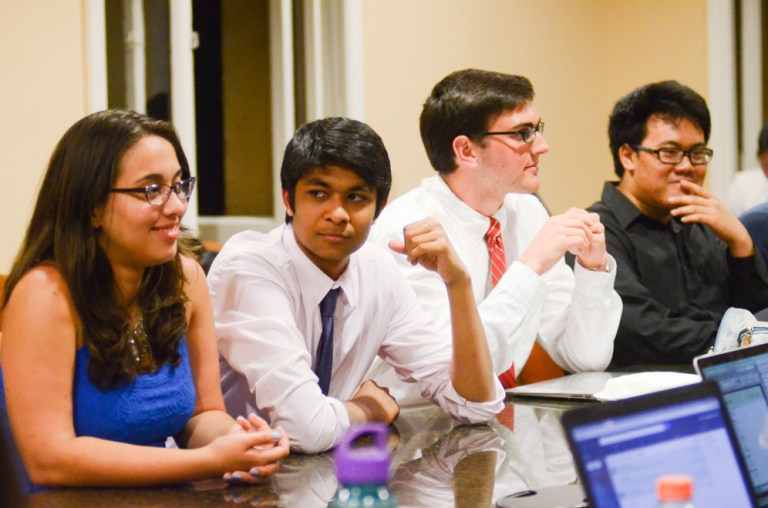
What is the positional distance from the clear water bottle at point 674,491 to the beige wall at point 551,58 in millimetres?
3269

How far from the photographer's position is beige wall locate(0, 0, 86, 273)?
2926 mm

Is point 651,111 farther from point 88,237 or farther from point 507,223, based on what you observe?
point 88,237

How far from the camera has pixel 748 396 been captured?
124 centimetres

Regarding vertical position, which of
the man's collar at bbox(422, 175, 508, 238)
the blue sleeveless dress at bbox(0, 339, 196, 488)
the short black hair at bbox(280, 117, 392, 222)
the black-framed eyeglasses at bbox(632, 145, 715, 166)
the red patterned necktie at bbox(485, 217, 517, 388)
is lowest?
the blue sleeveless dress at bbox(0, 339, 196, 488)

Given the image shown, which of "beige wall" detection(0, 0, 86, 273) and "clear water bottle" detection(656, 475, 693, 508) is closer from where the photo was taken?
"clear water bottle" detection(656, 475, 693, 508)

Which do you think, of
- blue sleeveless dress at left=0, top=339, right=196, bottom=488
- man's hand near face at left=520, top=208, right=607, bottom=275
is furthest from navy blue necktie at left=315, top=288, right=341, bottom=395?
man's hand near face at left=520, top=208, right=607, bottom=275

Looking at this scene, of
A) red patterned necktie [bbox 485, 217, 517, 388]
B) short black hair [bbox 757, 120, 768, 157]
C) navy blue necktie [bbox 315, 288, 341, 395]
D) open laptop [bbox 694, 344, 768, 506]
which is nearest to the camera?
open laptop [bbox 694, 344, 768, 506]

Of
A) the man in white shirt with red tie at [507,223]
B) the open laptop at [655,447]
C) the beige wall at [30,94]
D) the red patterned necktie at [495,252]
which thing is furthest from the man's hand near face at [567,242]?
the beige wall at [30,94]

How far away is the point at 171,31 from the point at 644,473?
296cm

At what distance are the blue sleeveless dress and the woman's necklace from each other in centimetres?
2

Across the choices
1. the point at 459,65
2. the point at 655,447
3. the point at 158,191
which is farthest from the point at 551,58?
the point at 655,447

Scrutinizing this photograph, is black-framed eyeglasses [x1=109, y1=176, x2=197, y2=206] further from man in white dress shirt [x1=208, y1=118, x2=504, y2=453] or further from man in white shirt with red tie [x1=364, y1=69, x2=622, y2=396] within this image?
man in white shirt with red tie [x1=364, y1=69, x2=622, y2=396]

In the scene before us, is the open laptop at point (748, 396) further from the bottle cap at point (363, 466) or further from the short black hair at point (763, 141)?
the short black hair at point (763, 141)

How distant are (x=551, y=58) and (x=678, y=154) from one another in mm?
2126
